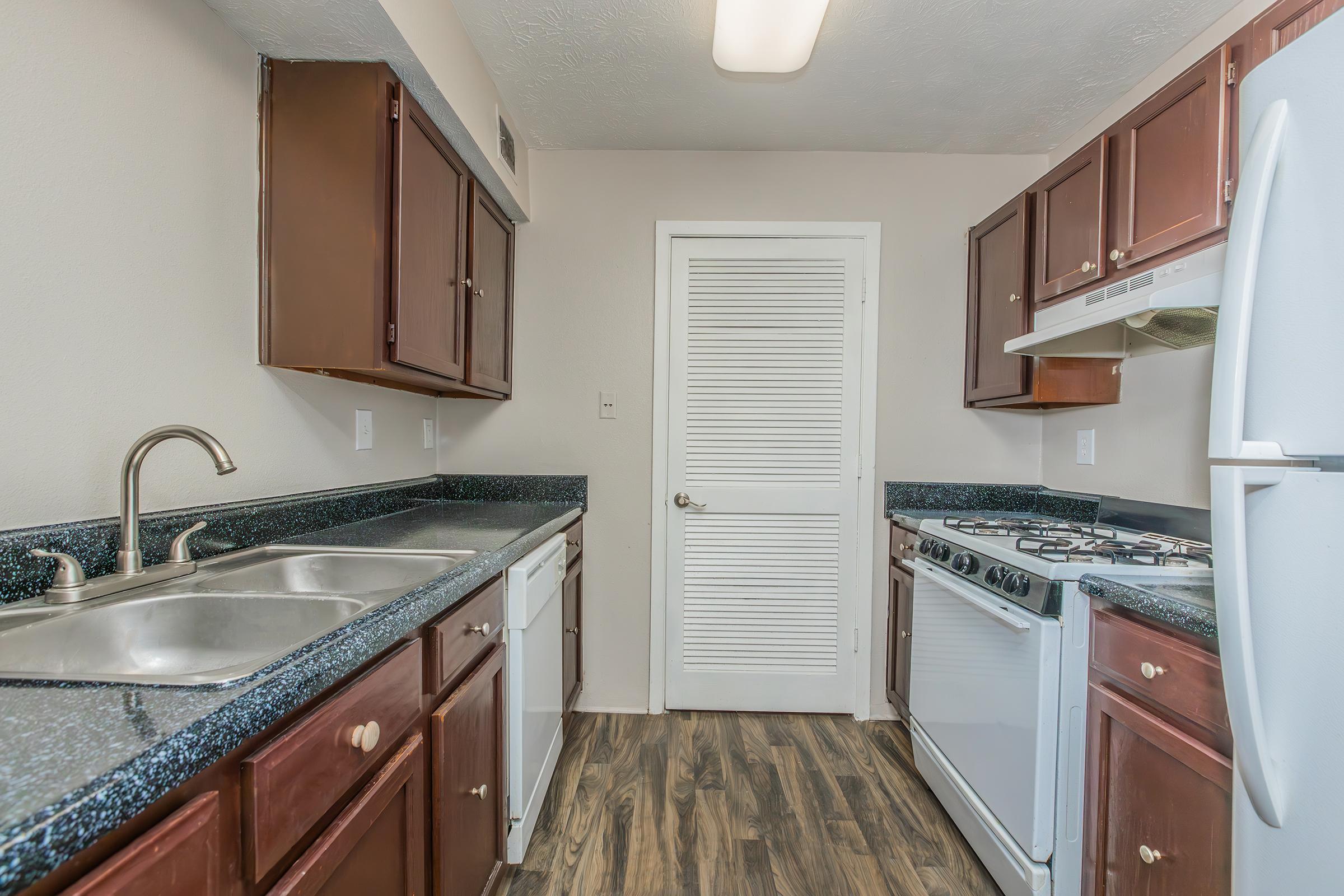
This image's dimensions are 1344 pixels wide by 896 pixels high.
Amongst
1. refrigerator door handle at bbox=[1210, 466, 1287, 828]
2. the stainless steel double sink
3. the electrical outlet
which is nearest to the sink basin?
the stainless steel double sink

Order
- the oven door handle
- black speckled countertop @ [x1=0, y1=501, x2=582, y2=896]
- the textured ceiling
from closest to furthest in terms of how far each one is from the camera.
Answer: black speckled countertop @ [x1=0, y1=501, x2=582, y2=896] → the oven door handle → the textured ceiling

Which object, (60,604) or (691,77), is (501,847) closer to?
(60,604)

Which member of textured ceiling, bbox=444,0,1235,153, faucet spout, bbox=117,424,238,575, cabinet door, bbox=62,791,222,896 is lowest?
A: cabinet door, bbox=62,791,222,896

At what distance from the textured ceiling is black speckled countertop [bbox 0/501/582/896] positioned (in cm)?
175

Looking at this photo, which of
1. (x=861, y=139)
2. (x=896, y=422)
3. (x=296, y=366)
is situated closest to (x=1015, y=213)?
(x=861, y=139)

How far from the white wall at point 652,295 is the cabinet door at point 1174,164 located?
32.5 inches

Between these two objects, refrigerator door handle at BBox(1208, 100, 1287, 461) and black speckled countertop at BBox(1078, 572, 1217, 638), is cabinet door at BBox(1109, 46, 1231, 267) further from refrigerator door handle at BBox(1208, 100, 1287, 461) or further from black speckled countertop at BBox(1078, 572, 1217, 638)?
black speckled countertop at BBox(1078, 572, 1217, 638)

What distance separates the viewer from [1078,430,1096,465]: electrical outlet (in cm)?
216

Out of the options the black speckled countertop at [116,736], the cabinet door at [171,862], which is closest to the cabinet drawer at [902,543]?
the black speckled countertop at [116,736]

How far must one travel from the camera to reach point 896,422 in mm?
2479

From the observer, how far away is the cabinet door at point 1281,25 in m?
1.12

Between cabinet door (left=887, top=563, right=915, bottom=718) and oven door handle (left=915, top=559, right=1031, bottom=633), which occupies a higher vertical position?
oven door handle (left=915, top=559, right=1031, bottom=633)

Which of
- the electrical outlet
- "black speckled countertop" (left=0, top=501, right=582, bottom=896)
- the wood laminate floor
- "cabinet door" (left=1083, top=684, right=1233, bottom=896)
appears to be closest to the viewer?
"black speckled countertop" (left=0, top=501, right=582, bottom=896)

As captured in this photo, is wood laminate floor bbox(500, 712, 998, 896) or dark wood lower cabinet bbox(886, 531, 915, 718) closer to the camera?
wood laminate floor bbox(500, 712, 998, 896)
